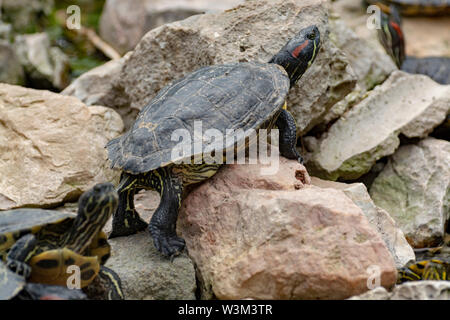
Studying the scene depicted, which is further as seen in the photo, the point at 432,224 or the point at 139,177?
the point at 432,224

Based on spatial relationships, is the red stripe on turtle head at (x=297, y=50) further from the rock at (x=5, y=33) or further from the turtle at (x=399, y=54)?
the rock at (x=5, y=33)

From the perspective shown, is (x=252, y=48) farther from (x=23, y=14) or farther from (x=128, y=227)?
(x=23, y=14)

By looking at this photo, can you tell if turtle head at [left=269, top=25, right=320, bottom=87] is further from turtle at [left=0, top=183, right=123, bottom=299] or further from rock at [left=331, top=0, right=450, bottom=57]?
rock at [left=331, top=0, right=450, bottom=57]

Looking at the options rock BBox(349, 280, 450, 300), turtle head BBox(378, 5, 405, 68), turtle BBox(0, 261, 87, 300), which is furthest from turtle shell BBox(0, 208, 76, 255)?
turtle head BBox(378, 5, 405, 68)

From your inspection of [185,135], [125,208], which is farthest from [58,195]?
[185,135]

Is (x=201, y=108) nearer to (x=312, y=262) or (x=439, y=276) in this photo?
(x=312, y=262)
